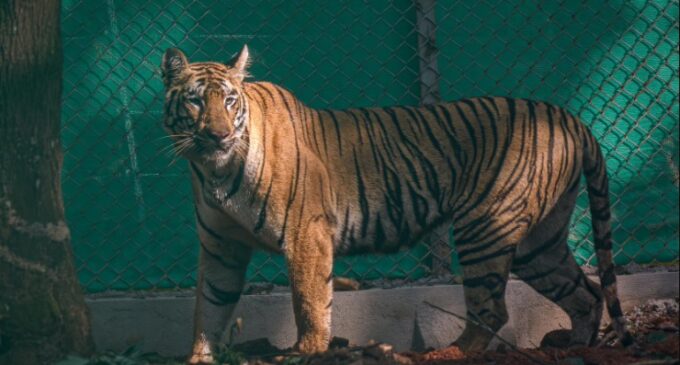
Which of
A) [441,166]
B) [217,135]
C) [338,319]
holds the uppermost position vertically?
[217,135]

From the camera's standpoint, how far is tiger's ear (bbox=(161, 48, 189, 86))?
16.1 feet

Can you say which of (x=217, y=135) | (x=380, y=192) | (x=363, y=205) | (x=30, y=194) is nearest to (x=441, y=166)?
(x=380, y=192)

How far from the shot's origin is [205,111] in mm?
4742

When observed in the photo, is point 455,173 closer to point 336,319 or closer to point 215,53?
point 336,319

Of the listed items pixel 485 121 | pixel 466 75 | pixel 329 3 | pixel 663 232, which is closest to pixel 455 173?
pixel 485 121

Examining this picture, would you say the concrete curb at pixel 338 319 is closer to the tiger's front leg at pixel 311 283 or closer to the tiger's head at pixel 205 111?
the tiger's front leg at pixel 311 283

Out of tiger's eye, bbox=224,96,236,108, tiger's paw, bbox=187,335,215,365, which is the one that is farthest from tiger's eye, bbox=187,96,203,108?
tiger's paw, bbox=187,335,215,365

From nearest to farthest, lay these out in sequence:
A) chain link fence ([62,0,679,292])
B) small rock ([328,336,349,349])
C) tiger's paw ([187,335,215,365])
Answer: tiger's paw ([187,335,215,365]) → small rock ([328,336,349,349]) → chain link fence ([62,0,679,292])

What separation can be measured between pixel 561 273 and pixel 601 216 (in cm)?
37

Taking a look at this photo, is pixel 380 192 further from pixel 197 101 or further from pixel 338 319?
pixel 197 101

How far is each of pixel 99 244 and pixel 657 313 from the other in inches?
127

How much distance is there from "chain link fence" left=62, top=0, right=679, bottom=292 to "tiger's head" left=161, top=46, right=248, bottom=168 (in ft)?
2.87

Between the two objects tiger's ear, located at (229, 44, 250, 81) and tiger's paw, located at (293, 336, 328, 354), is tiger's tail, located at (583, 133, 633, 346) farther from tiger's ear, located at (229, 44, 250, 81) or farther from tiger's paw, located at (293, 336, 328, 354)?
tiger's ear, located at (229, 44, 250, 81)

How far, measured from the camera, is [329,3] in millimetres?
5965
